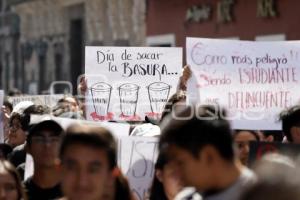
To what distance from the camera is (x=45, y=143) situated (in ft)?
17.3

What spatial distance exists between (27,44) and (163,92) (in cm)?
2717

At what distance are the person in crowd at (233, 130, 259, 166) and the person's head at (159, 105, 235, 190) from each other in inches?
58.0

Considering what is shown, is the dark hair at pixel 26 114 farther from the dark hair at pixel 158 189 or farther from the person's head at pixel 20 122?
the dark hair at pixel 158 189

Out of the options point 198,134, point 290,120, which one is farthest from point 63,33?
point 198,134

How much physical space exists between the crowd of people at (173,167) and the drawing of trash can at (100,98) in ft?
7.66

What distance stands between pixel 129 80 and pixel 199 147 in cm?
468

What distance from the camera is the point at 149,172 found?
5.44 m

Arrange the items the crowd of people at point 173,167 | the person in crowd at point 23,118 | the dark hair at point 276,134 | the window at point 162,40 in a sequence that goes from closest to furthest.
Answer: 1. the crowd of people at point 173,167
2. the dark hair at point 276,134
3. the person in crowd at point 23,118
4. the window at point 162,40

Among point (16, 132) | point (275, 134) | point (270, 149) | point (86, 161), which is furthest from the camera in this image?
point (16, 132)

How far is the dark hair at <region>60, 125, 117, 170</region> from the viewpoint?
3.88 meters

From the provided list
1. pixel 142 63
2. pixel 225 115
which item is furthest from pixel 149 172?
pixel 142 63

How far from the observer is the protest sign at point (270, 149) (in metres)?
4.66

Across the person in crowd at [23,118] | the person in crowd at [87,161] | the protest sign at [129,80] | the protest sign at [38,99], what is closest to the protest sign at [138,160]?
the person in crowd at [87,161]

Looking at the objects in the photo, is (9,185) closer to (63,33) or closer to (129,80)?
(129,80)
